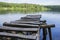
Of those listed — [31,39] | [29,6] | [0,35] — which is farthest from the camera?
[29,6]

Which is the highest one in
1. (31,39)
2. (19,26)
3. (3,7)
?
(3,7)

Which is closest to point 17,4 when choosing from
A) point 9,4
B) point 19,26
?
point 9,4

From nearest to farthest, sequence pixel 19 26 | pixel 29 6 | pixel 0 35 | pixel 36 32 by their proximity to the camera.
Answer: pixel 0 35, pixel 36 32, pixel 19 26, pixel 29 6

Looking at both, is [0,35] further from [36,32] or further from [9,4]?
[9,4]

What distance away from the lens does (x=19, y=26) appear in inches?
315

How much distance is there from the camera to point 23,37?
6.20 meters

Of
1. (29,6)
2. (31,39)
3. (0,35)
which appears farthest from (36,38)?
(29,6)

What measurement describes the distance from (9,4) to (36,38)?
66.1 meters

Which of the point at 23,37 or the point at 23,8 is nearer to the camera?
the point at 23,37

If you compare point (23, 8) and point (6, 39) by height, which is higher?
point (23, 8)

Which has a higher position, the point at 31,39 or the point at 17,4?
the point at 17,4

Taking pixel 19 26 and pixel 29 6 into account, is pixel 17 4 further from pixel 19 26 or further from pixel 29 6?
pixel 19 26

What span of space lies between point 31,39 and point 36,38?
0.26 meters

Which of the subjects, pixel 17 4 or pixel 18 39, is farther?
pixel 17 4
